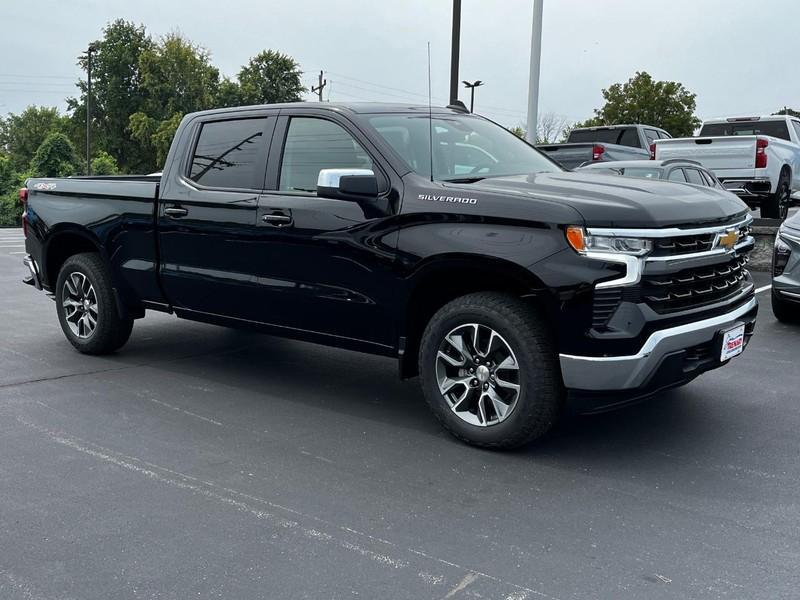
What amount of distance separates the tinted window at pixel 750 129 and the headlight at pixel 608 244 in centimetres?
1385

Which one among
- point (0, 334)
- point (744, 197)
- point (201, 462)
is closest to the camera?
point (201, 462)

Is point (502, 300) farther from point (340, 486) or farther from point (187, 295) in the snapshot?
point (187, 295)

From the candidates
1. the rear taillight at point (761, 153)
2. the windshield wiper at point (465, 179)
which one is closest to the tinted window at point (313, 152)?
the windshield wiper at point (465, 179)

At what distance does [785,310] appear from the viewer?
8109 millimetres

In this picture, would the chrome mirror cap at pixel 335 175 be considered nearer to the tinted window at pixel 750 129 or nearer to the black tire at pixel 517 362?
the black tire at pixel 517 362

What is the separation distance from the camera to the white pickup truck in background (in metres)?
14.0

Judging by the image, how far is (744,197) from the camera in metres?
15.0

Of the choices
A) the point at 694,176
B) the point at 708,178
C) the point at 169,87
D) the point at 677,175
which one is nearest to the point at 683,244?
the point at 677,175

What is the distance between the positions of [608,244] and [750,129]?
14594mm

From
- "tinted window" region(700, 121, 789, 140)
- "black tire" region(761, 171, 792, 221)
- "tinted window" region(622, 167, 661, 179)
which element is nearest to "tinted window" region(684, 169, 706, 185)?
"tinted window" region(622, 167, 661, 179)

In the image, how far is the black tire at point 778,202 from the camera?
581 inches

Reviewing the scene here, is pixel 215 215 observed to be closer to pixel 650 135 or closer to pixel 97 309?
pixel 97 309

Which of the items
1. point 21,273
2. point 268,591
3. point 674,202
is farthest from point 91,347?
point 21,273

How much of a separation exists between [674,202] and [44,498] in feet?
11.3
